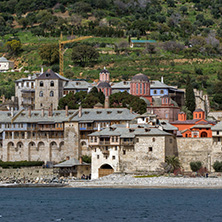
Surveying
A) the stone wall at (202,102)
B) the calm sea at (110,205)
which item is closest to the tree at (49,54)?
the stone wall at (202,102)

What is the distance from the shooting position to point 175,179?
9906 centimetres

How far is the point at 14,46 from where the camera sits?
189625 millimetres

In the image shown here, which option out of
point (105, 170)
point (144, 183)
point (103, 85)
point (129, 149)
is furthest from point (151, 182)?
point (103, 85)

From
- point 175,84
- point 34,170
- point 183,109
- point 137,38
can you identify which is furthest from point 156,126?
point 137,38

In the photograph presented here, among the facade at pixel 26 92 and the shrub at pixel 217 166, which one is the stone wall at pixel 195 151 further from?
the facade at pixel 26 92

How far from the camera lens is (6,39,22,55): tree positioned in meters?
190

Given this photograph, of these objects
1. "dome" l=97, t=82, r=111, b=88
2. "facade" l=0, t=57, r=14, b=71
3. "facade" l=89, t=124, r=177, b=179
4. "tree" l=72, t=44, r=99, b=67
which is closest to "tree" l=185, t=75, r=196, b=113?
"dome" l=97, t=82, r=111, b=88

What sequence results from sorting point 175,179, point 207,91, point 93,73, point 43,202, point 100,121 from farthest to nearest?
point 93,73, point 207,91, point 100,121, point 175,179, point 43,202

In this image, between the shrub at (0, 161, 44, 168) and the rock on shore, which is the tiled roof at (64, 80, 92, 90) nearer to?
the shrub at (0, 161, 44, 168)

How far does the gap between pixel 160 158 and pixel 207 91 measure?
51.1 metres

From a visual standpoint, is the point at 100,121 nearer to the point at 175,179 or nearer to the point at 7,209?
the point at 175,179

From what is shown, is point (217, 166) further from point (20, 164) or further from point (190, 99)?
point (190, 99)

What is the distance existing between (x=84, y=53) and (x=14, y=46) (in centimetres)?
2377

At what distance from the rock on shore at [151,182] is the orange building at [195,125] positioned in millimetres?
21198
